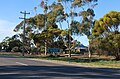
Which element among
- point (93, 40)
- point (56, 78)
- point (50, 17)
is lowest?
point (56, 78)

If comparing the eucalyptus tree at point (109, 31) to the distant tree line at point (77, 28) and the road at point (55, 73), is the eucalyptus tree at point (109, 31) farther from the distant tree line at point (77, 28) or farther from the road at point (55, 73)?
the road at point (55, 73)

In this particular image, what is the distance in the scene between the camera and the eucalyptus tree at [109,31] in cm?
5522

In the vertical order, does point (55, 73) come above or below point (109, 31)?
below

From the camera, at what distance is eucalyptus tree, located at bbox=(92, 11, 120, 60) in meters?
55.2

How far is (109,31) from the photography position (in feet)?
187

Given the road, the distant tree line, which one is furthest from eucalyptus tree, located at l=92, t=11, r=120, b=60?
the road

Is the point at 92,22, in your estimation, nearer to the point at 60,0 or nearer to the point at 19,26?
the point at 60,0

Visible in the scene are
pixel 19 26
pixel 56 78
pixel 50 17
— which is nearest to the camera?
pixel 56 78

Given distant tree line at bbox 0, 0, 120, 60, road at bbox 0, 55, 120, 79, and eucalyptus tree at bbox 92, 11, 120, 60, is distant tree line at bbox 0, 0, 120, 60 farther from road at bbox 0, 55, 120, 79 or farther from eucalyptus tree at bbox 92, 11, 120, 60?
road at bbox 0, 55, 120, 79

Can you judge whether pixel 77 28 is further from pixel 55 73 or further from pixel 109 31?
pixel 55 73

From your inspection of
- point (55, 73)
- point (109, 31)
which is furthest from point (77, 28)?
point (55, 73)

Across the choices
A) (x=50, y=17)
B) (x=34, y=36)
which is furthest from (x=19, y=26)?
(x=50, y=17)

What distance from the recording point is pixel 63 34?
66625 millimetres

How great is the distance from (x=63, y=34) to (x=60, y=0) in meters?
6.67
